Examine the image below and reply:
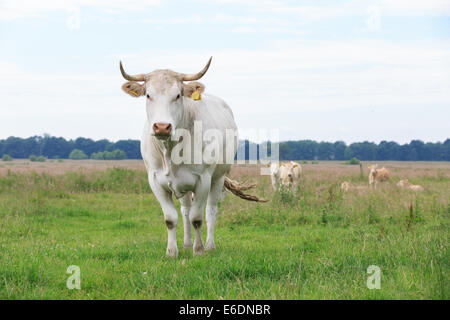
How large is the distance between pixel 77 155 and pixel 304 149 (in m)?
42.9

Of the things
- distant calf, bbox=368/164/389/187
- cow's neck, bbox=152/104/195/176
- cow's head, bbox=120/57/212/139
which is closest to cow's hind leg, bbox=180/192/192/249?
cow's neck, bbox=152/104/195/176

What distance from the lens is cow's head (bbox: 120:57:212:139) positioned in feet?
17.5

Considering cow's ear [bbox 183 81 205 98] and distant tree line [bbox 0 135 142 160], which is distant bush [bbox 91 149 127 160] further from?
cow's ear [bbox 183 81 205 98]

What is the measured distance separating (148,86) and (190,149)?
1045 mm

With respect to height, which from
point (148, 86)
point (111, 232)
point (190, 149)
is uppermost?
point (148, 86)

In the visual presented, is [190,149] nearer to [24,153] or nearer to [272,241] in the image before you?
[272,241]

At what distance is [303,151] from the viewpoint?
294 feet

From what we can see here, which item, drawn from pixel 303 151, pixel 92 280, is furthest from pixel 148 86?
pixel 303 151

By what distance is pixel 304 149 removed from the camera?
89562 mm

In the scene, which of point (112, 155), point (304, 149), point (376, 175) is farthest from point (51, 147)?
point (376, 175)

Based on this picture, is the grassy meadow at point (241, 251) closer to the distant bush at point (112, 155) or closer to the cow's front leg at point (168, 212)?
the cow's front leg at point (168, 212)
